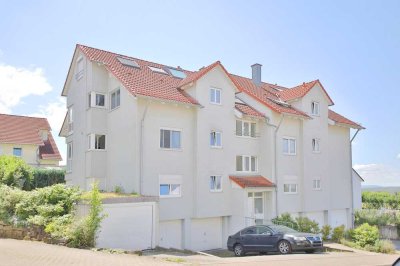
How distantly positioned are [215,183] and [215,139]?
282cm

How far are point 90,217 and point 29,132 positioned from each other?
33.4 metres

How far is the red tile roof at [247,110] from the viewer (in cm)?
2844

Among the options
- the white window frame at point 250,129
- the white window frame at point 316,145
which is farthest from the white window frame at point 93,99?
the white window frame at point 316,145

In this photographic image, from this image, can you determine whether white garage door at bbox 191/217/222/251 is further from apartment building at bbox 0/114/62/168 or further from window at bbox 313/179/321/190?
apartment building at bbox 0/114/62/168

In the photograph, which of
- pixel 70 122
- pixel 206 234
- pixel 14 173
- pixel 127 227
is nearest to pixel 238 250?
pixel 206 234

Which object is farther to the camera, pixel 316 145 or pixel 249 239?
pixel 316 145

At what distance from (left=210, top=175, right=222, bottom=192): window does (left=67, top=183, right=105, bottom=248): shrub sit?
11.3 metres

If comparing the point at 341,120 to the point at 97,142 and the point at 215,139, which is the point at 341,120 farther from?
the point at 97,142

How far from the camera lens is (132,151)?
76.5 ft

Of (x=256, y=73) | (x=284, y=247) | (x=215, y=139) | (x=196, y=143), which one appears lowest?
(x=284, y=247)

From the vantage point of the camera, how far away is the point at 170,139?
2452cm

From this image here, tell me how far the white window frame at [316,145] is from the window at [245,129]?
5.40m

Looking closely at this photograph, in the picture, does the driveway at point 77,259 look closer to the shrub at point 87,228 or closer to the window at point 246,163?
the shrub at point 87,228

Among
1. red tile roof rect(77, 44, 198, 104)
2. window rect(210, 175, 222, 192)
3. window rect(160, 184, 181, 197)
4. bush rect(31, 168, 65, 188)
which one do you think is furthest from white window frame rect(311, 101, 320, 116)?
bush rect(31, 168, 65, 188)
